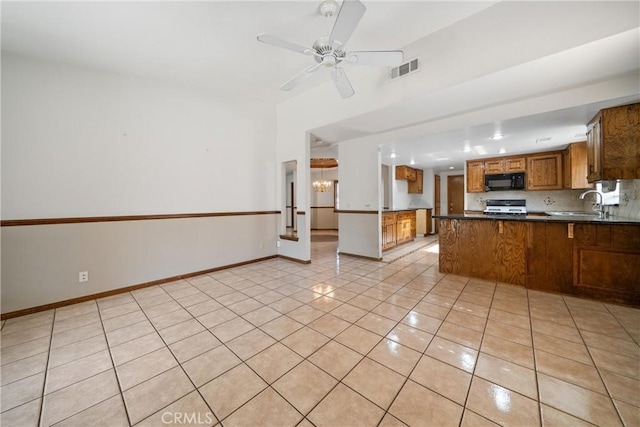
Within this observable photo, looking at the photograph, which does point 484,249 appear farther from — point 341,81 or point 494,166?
point 494,166

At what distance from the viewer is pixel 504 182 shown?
561 centimetres

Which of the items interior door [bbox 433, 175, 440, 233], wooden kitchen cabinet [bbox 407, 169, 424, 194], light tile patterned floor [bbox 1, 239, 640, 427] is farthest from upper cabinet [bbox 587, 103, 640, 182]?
interior door [bbox 433, 175, 440, 233]

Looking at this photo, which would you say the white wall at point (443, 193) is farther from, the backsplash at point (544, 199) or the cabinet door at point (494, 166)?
the cabinet door at point (494, 166)

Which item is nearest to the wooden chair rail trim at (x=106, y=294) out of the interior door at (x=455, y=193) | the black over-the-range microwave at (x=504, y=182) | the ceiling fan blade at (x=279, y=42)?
the ceiling fan blade at (x=279, y=42)

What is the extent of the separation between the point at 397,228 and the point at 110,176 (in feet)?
18.8

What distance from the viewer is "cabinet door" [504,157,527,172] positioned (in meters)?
5.46

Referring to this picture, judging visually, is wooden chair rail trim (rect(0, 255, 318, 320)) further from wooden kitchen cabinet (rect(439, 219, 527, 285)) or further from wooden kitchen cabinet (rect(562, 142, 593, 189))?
wooden kitchen cabinet (rect(562, 142, 593, 189))

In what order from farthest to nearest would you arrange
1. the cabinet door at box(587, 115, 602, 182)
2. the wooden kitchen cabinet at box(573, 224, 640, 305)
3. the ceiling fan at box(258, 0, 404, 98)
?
the cabinet door at box(587, 115, 602, 182) → the wooden kitchen cabinet at box(573, 224, 640, 305) → the ceiling fan at box(258, 0, 404, 98)

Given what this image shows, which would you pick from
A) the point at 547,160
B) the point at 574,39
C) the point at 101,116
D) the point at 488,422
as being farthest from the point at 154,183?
the point at 547,160

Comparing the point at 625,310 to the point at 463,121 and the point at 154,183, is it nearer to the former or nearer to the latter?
the point at 463,121

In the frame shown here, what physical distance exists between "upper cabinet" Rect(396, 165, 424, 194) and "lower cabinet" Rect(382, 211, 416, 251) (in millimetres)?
1140

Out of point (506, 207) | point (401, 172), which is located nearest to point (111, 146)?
point (401, 172)

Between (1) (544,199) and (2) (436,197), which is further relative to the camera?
(2) (436,197)

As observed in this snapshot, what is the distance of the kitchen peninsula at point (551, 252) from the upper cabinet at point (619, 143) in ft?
1.85
